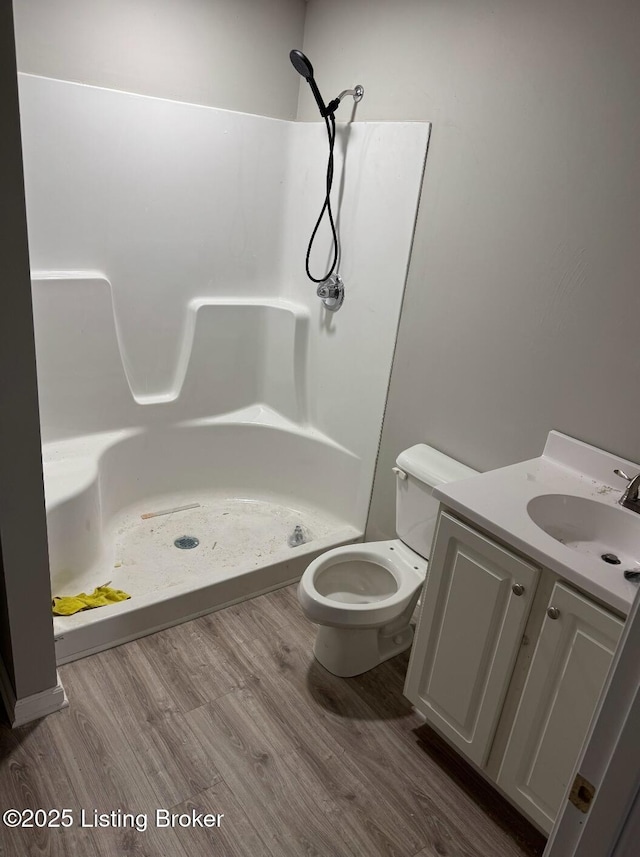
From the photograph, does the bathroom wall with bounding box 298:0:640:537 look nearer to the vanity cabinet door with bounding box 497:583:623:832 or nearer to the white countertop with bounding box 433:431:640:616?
the white countertop with bounding box 433:431:640:616

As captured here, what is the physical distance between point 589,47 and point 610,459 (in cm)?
115

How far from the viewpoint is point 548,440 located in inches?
76.0

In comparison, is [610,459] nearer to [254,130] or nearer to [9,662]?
[9,662]

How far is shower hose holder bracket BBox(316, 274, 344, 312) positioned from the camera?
2.75 m

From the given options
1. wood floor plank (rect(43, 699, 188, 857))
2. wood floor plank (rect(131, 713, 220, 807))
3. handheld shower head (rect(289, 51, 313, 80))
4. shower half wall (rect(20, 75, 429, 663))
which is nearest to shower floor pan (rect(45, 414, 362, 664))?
shower half wall (rect(20, 75, 429, 663))

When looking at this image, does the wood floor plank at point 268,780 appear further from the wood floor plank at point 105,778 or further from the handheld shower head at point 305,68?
the handheld shower head at point 305,68

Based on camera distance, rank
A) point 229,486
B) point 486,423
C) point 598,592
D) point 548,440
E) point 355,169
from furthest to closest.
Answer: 1. point 229,486
2. point 355,169
3. point 486,423
4. point 548,440
5. point 598,592

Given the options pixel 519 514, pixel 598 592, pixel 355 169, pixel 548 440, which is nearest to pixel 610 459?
pixel 548 440

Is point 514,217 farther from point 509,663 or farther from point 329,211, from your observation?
point 509,663

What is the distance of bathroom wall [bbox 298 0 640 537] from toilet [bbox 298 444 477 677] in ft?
0.67

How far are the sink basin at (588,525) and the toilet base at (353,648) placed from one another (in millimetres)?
703

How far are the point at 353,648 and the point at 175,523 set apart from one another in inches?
45.0

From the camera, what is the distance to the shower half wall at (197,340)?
7.78ft

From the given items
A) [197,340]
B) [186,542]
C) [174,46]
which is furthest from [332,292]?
[186,542]
